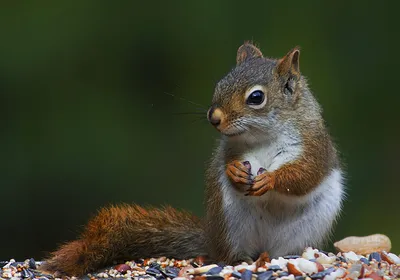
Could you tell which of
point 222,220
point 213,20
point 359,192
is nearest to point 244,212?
point 222,220

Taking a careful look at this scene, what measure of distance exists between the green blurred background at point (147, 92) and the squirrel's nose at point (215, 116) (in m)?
1.58

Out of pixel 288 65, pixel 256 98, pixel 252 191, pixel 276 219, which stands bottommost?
pixel 276 219

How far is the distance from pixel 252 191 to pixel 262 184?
0.14ft

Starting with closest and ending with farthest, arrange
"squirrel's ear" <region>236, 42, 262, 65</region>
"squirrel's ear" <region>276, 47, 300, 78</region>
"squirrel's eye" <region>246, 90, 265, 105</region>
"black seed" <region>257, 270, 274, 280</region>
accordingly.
A: "black seed" <region>257, 270, 274, 280</region> < "squirrel's eye" <region>246, 90, 265, 105</region> < "squirrel's ear" <region>276, 47, 300, 78</region> < "squirrel's ear" <region>236, 42, 262, 65</region>

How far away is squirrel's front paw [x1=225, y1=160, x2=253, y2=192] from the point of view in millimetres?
3473

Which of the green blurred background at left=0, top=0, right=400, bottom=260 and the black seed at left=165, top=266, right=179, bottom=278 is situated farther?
the green blurred background at left=0, top=0, right=400, bottom=260

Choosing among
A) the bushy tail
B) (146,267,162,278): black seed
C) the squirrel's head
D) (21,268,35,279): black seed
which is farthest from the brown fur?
(21,268,35,279): black seed

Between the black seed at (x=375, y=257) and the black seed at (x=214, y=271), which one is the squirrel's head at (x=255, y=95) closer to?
the black seed at (x=214, y=271)

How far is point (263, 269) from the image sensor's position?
329 cm

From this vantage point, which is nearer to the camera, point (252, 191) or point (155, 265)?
point (252, 191)

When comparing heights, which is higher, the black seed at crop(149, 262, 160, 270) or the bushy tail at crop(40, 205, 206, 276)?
the bushy tail at crop(40, 205, 206, 276)

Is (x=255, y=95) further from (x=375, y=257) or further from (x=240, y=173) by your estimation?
(x=375, y=257)

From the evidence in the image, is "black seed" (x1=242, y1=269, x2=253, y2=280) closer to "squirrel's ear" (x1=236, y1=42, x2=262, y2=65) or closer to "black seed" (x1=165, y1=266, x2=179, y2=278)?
"black seed" (x1=165, y1=266, x2=179, y2=278)

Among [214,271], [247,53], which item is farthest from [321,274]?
[247,53]
